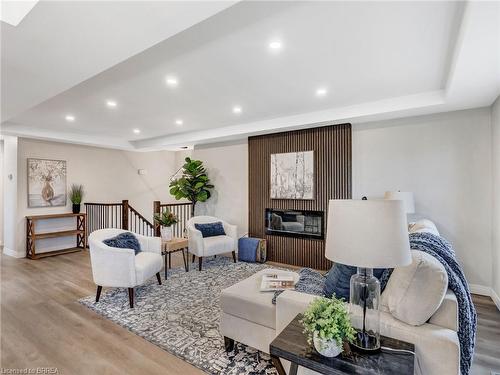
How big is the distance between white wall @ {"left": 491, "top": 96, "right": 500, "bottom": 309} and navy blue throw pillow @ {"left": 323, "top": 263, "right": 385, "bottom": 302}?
260cm

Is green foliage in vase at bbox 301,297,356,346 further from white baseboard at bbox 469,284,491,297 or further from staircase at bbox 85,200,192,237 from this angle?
staircase at bbox 85,200,192,237

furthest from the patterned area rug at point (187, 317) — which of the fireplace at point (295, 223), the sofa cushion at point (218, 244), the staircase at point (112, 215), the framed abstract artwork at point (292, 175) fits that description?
the staircase at point (112, 215)

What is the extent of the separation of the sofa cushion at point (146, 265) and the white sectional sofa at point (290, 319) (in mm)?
1467

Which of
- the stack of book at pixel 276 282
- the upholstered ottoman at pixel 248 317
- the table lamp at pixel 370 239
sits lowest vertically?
the upholstered ottoman at pixel 248 317

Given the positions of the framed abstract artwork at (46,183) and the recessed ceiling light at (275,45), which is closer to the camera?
the recessed ceiling light at (275,45)

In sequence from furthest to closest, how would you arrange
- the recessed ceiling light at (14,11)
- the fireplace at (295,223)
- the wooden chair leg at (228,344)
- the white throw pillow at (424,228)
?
the fireplace at (295,223)
the white throw pillow at (424,228)
the wooden chair leg at (228,344)
the recessed ceiling light at (14,11)

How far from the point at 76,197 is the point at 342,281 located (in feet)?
21.1

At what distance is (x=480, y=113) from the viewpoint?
365 centimetres

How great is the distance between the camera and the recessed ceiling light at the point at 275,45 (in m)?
2.32

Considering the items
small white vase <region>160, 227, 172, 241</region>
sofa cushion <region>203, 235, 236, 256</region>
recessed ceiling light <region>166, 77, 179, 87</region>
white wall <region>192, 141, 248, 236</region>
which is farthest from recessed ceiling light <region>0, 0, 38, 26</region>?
white wall <region>192, 141, 248, 236</region>

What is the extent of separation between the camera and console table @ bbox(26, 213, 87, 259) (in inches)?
219

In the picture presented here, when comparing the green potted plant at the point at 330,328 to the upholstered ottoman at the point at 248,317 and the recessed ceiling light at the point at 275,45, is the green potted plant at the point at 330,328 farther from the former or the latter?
the recessed ceiling light at the point at 275,45

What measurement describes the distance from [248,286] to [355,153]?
3138 millimetres

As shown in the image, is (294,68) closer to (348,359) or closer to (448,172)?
(348,359)
